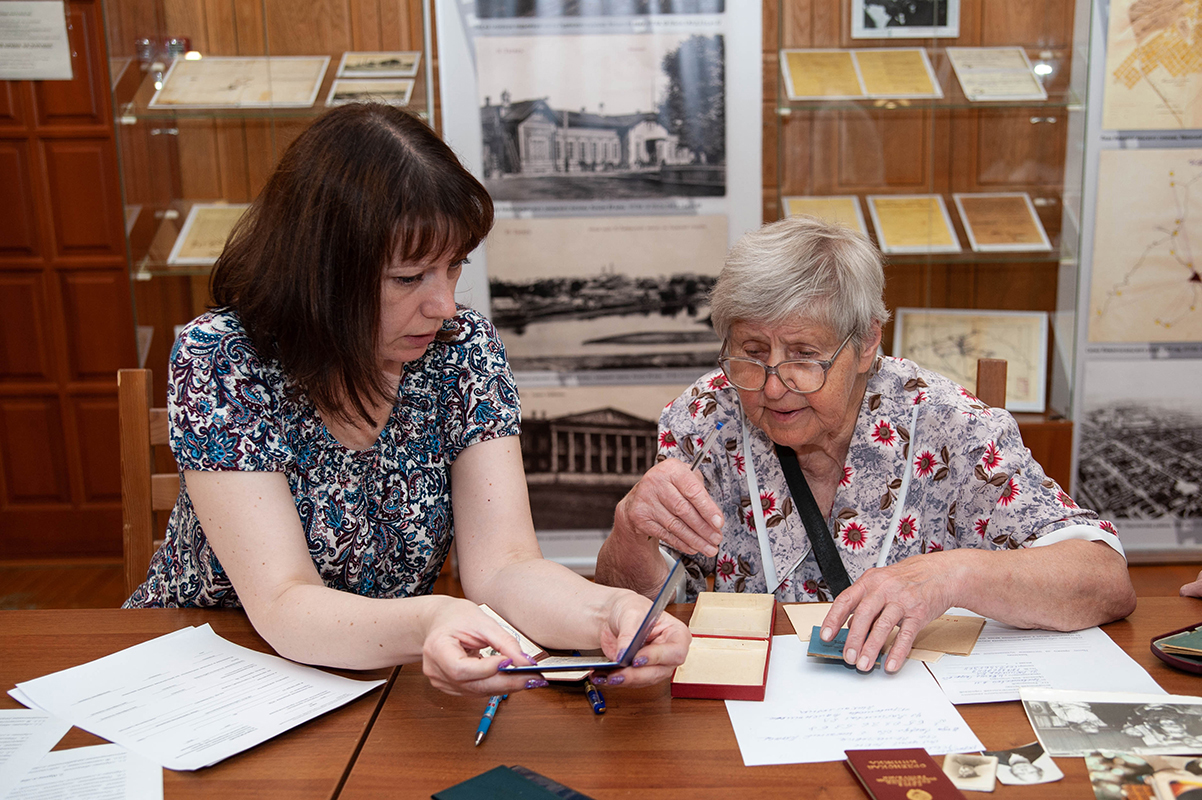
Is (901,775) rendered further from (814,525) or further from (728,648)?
(814,525)

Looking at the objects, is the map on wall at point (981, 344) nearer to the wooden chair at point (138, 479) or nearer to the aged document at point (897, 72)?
the aged document at point (897, 72)

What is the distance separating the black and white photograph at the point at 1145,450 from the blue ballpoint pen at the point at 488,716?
2.98m

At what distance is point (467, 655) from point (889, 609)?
0.57 meters

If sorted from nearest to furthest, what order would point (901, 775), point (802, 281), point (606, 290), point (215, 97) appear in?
point (901, 775) < point (802, 281) < point (215, 97) < point (606, 290)

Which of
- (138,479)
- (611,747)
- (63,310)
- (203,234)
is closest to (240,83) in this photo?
(203,234)

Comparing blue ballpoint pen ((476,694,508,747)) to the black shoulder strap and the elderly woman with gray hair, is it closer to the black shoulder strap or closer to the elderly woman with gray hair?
the elderly woman with gray hair

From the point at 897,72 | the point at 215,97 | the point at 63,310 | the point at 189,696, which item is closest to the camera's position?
the point at 189,696

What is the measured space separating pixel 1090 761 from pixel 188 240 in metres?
3.09

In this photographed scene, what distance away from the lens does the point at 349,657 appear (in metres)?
1.21

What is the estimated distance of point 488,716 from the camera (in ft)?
3.58

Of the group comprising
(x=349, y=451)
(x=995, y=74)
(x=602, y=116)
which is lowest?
(x=349, y=451)

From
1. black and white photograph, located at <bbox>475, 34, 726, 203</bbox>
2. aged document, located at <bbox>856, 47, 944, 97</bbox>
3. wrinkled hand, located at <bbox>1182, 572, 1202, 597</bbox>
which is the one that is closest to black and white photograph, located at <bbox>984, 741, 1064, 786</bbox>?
wrinkled hand, located at <bbox>1182, 572, 1202, 597</bbox>

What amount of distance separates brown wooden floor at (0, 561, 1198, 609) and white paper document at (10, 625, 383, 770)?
1.95 metres

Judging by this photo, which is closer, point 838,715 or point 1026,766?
point 1026,766
